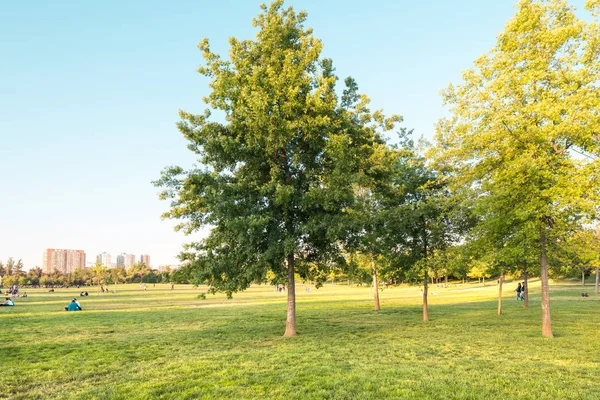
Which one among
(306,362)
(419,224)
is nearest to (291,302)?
(306,362)

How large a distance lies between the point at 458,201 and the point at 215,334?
13748mm

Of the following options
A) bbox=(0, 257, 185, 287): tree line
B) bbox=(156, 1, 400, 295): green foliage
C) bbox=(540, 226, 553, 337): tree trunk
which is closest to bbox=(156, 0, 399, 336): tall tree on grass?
bbox=(156, 1, 400, 295): green foliage

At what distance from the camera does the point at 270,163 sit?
1720 centimetres

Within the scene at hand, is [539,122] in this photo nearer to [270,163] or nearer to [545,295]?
[545,295]

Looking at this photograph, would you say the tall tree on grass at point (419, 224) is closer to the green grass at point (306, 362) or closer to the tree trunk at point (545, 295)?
the green grass at point (306, 362)

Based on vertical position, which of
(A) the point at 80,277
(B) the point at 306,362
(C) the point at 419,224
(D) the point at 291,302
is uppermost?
(C) the point at 419,224

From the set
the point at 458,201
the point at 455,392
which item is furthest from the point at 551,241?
the point at 455,392

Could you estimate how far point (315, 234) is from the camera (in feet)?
55.5

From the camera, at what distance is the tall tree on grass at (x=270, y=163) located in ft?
52.0

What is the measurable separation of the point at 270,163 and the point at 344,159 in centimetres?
340

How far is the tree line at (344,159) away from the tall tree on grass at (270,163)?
7 centimetres

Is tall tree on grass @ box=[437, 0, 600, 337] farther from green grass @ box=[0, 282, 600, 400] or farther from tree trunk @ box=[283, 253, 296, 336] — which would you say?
tree trunk @ box=[283, 253, 296, 336]

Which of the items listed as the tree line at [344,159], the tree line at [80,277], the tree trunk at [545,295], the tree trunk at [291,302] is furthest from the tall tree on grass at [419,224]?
the tree line at [80,277]

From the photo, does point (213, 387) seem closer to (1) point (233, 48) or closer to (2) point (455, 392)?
(2) point (455, 392)
